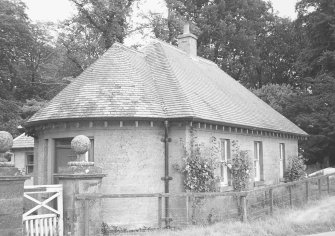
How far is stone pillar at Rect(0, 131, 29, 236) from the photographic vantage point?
28.2ft

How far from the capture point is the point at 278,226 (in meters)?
10.7

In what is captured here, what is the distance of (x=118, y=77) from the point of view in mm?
15477

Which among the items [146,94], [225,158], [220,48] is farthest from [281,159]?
[220,48]

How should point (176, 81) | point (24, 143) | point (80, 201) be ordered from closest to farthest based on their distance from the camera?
point (80, 201) → point (176, 81) → point (24, 143)

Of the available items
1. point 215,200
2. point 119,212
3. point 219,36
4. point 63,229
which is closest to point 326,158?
point 219,36

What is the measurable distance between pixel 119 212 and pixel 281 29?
3851cm

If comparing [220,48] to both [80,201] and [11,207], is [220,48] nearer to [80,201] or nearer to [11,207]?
[80,201]

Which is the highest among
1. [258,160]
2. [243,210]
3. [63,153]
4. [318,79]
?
[318,79]

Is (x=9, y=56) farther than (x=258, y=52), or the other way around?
(x=258, y=52)

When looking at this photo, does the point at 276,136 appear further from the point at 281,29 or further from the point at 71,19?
the point at 281,29

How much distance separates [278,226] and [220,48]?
36461 millimetres

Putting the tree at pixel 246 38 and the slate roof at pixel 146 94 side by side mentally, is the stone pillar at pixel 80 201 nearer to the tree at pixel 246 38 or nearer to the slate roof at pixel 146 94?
the slate roof at pixel 146 94

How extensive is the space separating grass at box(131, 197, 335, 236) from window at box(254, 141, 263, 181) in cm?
694

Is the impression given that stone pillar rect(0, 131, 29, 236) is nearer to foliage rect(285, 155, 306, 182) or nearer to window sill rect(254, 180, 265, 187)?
window sill rect(254, 180, 265, 187)
